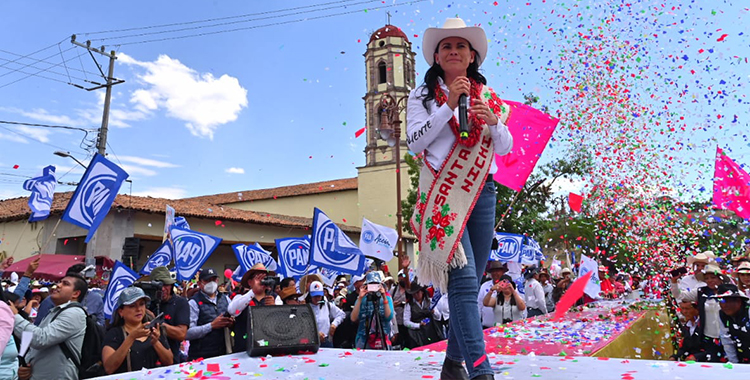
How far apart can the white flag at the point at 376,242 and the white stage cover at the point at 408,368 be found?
9390mm

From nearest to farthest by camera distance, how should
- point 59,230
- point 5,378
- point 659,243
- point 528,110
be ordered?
point 5,378, point 528,110, point 659,243, point 59,230

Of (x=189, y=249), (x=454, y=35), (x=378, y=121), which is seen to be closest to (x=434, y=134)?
(x=454, y=35)

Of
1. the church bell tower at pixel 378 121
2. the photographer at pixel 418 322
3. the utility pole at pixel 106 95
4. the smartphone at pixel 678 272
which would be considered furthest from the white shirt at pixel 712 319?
the church bell tower at pixel 378 121

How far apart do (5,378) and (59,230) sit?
68.8ft

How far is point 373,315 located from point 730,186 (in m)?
5.74

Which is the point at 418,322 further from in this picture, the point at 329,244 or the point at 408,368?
the point at 408,368

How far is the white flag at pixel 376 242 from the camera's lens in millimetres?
13148

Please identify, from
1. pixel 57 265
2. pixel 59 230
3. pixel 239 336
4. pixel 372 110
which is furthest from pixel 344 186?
pixel 239 336

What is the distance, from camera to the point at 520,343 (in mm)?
4359

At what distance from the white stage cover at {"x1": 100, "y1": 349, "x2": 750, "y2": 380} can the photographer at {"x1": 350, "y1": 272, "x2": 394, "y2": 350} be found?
3.87 meters

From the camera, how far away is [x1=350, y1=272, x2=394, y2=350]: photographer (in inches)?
296

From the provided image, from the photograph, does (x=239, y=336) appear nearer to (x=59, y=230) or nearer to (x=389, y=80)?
(x=59, y=230)

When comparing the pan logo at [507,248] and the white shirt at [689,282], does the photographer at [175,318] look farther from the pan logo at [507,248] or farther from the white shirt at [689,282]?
the pan logo at [507,248]

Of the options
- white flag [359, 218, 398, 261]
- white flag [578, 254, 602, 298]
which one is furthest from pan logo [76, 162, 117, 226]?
white flag [578, 254, 602, 298]
